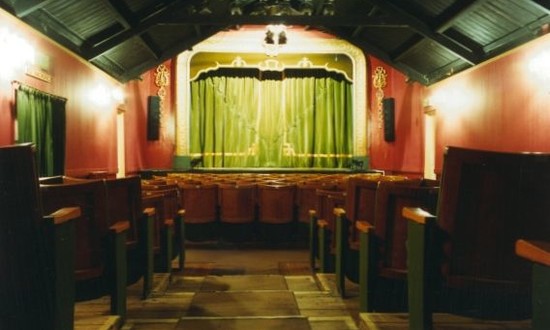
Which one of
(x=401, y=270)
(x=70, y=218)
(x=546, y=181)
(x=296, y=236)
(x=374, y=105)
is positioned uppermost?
(x=374, y=105)

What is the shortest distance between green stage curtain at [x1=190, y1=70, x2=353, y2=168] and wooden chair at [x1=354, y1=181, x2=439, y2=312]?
9.15 m

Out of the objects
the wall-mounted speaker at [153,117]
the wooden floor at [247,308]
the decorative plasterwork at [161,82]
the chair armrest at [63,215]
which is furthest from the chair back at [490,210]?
the decorative plasterwork at [161,82]

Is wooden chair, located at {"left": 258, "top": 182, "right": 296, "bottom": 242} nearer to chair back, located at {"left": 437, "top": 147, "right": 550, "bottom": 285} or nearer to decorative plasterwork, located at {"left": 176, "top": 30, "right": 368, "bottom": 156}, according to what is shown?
chair back, located at {"left": 437, "top": 147, "right": 550, "bottom": 285}

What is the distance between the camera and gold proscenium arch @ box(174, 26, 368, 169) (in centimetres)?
1065

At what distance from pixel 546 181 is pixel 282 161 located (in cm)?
1002

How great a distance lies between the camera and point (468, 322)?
6.38 ft

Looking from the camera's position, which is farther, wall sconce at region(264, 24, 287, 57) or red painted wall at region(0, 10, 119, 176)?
wall sconce at region(264, 24, 287, 57)

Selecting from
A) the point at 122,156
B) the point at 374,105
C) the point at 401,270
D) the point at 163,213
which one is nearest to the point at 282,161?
the point at 374,105

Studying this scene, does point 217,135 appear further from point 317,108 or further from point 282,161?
point 317,108

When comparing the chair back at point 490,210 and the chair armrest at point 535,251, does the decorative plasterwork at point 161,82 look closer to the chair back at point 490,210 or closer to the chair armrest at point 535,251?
the chair back at point 490,210

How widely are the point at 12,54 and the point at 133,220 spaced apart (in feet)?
9.12

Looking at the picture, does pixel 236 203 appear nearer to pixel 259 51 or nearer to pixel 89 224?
pixel 89 224

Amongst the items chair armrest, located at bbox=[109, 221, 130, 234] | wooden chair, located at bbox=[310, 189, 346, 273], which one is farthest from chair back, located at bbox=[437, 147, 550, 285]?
wooden chair, located at bbox=[310, 189, 346, 273]

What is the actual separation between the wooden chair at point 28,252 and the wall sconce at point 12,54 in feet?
11.2
